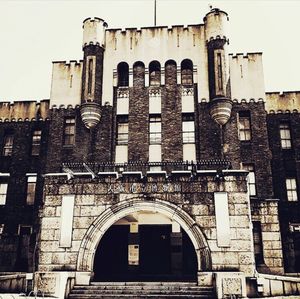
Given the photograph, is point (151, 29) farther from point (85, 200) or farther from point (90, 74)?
point (85, 200)

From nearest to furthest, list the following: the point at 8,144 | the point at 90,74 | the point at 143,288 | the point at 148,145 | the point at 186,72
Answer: the point at 143,288
the point at 148,145
the point at 90,74
the point at 186,72
the point at 8,144

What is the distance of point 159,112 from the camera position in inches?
892

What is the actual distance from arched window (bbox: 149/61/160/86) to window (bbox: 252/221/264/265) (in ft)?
31.3

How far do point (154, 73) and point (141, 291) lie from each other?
499 inches

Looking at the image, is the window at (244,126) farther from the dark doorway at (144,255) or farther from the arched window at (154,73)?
the dark doorway at (144,255)

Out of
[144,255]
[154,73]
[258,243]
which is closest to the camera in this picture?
[258,243]

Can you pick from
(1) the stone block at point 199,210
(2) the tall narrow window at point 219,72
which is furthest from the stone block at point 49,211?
(2) the tall narrow window at point 219,72

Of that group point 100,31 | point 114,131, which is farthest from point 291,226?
point 100,31

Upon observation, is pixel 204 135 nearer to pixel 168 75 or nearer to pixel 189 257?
pixel 168 75

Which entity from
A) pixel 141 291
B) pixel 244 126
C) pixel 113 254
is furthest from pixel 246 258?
pixel 244 126

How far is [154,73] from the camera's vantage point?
23.5 metres

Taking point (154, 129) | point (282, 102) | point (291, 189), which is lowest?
point (291, 189)

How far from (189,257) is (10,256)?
10285 mm

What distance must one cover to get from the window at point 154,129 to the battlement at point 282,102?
266 inches
